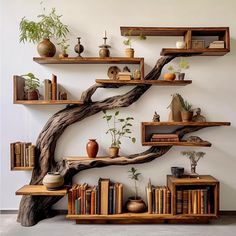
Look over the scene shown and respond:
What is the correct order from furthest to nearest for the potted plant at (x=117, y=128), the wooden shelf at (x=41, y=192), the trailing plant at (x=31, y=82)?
the potted plant at (x=117, y=128), the trailing plant at (x=31, y=82), the wooden shelf at (x=41, y=192)

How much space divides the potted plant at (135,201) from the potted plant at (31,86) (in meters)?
1.48

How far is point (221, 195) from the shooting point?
367 cm

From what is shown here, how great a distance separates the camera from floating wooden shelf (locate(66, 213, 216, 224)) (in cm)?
329

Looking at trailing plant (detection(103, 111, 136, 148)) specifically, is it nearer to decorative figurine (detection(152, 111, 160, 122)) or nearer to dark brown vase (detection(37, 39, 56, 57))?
decorative figurine (detection(152, 111, 160, 122))

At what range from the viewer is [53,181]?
3.26 metres

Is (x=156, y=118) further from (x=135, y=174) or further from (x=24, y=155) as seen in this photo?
(x=24, y=155)

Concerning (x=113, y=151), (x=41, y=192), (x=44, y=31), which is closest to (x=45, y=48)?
(x=44, y=31)

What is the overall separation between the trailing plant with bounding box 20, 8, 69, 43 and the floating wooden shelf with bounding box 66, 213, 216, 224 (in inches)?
83.8

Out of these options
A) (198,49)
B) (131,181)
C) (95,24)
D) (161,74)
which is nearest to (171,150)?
(131,181)

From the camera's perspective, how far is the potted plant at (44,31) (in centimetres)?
345

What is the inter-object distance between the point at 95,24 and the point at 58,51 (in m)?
0.57

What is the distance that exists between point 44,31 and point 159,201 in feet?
7.88

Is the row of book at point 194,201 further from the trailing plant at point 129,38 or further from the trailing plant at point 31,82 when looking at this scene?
the trailing plant at point 31,82

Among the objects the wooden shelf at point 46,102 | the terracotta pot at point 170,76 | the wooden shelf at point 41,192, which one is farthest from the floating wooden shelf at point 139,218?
the terracotta pot at point 170,76
